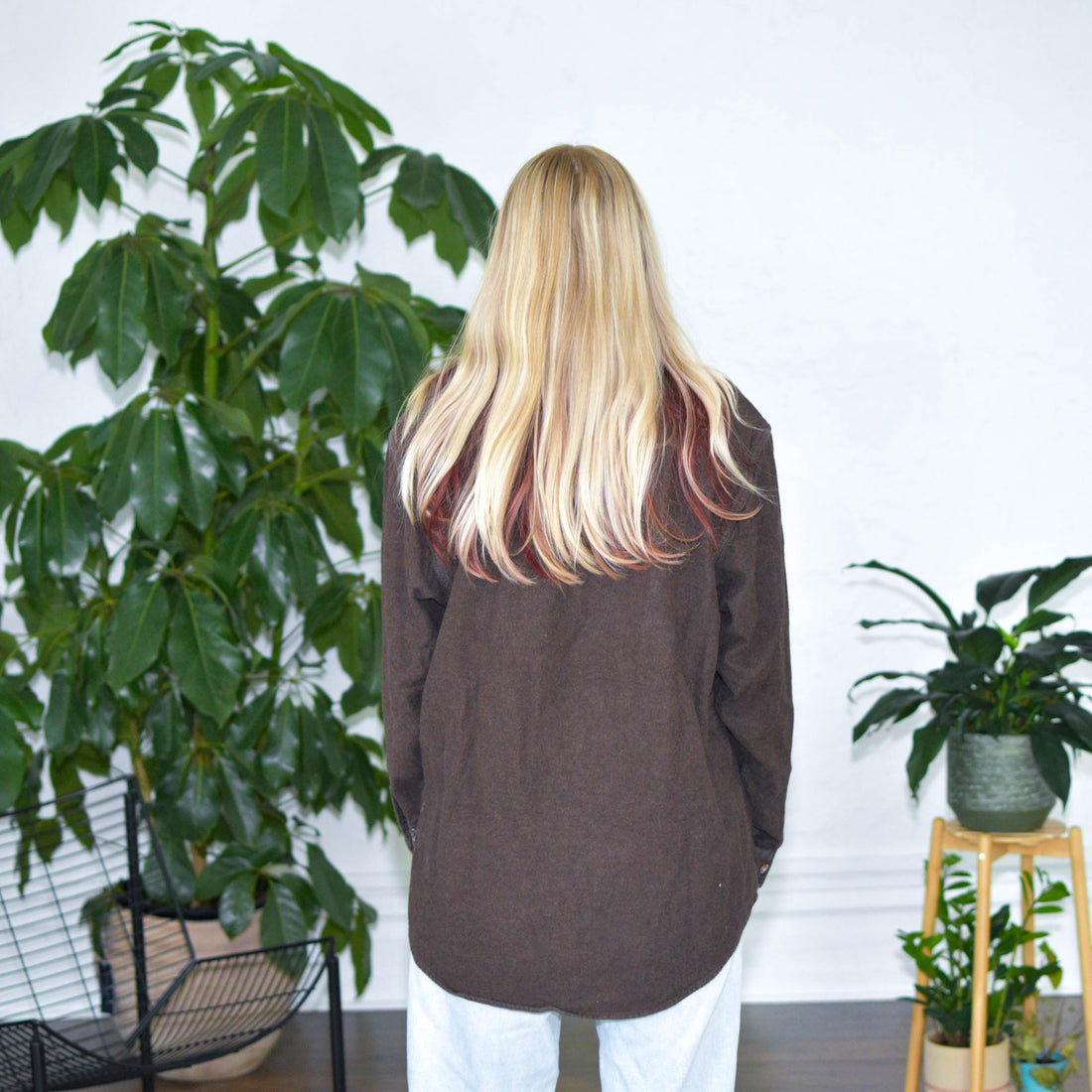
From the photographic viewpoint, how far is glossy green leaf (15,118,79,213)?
183cm

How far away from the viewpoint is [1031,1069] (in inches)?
77.9

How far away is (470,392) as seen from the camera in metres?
1.13

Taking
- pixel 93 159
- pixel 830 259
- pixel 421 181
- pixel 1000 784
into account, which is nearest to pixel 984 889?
pixel 1000 784

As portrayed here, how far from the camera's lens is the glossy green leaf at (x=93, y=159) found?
1.85 m

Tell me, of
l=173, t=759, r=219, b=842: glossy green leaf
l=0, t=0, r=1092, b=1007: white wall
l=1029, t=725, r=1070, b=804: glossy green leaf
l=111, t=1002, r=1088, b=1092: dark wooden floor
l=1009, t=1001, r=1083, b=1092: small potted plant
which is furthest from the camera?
l=0, t=0, r=1092, b=1007: white wall

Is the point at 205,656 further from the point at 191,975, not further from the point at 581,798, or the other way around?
the point at 581,798

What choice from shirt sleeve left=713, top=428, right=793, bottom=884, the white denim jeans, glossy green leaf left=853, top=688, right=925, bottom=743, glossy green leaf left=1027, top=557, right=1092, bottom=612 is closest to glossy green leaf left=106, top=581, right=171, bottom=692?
the white denim jeans

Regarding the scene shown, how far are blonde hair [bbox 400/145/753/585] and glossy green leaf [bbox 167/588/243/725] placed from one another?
2.83ft

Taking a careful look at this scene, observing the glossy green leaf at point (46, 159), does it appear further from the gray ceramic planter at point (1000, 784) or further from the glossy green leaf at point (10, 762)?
the gray ceramic planter at point (1000, 784)

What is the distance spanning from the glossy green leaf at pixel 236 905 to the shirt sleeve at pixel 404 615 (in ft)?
2.99

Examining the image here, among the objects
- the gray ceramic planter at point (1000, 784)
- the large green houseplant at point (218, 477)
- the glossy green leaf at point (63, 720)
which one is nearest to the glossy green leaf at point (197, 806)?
the large green houseplant at point (218, 477)

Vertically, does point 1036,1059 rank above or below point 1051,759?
below

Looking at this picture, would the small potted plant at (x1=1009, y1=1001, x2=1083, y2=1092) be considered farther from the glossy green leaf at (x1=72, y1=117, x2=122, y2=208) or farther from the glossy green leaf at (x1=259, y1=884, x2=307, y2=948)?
the glossy green leaf at (x1=72, y1=117, x2=122, y2=208)

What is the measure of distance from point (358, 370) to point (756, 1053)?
1568 mm
